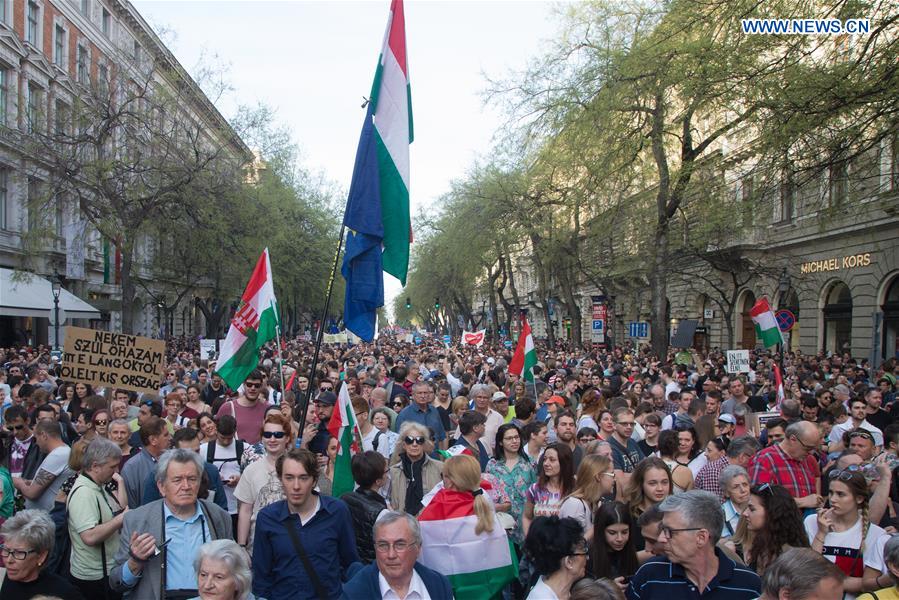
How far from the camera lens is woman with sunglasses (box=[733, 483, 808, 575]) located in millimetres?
4762

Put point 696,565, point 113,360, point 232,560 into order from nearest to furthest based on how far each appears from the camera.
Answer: point 232,560
point 696,565
point 113,360

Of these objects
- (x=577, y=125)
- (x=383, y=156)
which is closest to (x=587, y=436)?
(x=383, y=156)

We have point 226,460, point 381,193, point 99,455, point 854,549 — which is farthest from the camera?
point 381,193

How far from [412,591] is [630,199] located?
24.3 m

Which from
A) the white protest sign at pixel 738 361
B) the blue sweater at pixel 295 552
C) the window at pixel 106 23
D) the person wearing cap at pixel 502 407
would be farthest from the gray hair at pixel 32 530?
the window at pixel 106 23

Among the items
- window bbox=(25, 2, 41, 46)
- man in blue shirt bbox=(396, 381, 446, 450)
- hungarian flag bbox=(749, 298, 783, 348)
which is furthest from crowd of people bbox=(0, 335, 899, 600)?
window bbox=(25, 2, 41, 46)

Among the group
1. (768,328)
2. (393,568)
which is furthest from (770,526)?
(768,328)

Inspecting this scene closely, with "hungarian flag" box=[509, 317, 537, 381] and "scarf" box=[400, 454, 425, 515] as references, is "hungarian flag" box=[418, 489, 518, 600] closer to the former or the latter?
"scarf" box=[400, 454, 425, 515]

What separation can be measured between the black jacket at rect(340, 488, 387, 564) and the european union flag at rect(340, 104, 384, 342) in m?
1.98

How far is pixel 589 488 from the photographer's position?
557 cm

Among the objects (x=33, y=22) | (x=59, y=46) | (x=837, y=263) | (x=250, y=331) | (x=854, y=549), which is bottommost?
(x=854, y=549)

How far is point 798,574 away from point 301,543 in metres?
2.47

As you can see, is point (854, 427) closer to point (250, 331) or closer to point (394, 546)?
point (250, 331)

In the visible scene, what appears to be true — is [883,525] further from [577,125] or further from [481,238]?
[481,238]
